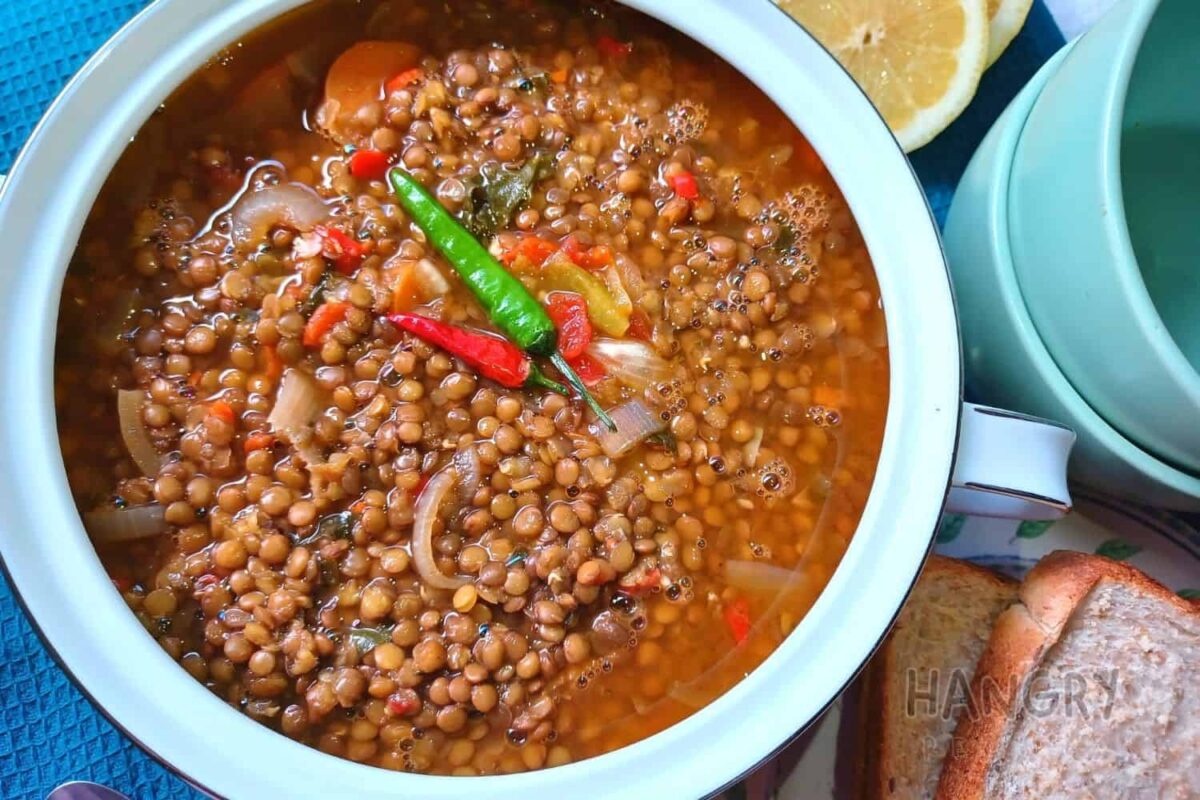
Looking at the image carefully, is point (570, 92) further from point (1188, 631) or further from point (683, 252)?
point (1188, 631)

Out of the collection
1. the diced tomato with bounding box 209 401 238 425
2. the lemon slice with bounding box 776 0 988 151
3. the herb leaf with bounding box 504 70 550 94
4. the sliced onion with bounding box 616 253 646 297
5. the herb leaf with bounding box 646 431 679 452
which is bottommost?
the diced tomato with bounding box 209 401 238 425

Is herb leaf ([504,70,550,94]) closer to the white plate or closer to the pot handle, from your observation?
the pot handle

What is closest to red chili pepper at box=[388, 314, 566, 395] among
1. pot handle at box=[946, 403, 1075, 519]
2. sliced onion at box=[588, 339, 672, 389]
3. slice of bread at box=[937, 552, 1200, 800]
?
sliced onion at box=[588, 339, 672, 389]

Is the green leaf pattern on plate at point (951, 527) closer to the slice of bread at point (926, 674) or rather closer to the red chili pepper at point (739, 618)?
the slice of bread at point (926, 674)

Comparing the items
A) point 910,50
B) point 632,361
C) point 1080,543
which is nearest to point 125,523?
point 632,361

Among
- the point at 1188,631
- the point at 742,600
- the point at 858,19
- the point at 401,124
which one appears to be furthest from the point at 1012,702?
the point at 401,124
